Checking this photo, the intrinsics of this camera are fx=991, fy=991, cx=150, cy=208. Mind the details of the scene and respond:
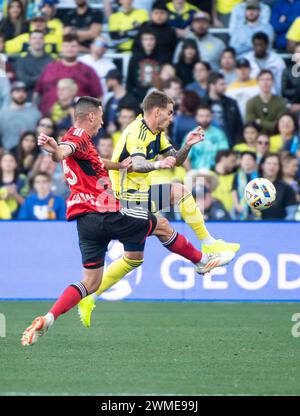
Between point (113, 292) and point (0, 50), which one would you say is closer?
point (113, 292)

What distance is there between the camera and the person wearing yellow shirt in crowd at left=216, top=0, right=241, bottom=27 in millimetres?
15734

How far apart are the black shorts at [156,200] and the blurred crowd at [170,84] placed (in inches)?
147

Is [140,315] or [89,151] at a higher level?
[89,151]

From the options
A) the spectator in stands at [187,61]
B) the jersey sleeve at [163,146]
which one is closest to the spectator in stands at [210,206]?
the spectator in stands at [187,61]

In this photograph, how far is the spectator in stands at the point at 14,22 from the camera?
1560 cm

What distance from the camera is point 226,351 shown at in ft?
26.9

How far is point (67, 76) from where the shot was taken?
48.5ft

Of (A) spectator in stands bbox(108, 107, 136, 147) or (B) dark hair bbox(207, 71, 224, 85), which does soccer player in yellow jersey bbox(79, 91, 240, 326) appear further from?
(B) dark hair bbox(207, 71, 224, 85)

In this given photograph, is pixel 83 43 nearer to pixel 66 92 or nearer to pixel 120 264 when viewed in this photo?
pixel 66 92

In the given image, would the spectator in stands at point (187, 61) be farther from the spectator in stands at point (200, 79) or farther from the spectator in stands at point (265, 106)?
the spectator in stands at point (265, 106)

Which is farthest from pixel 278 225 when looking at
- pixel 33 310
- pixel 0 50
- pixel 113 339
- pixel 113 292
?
pixel 0 50

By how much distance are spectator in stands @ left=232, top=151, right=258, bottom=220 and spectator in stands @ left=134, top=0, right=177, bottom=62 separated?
2330 millimetres

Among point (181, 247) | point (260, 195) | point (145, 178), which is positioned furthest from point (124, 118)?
point (181, 247)

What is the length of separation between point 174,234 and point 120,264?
64 cm
